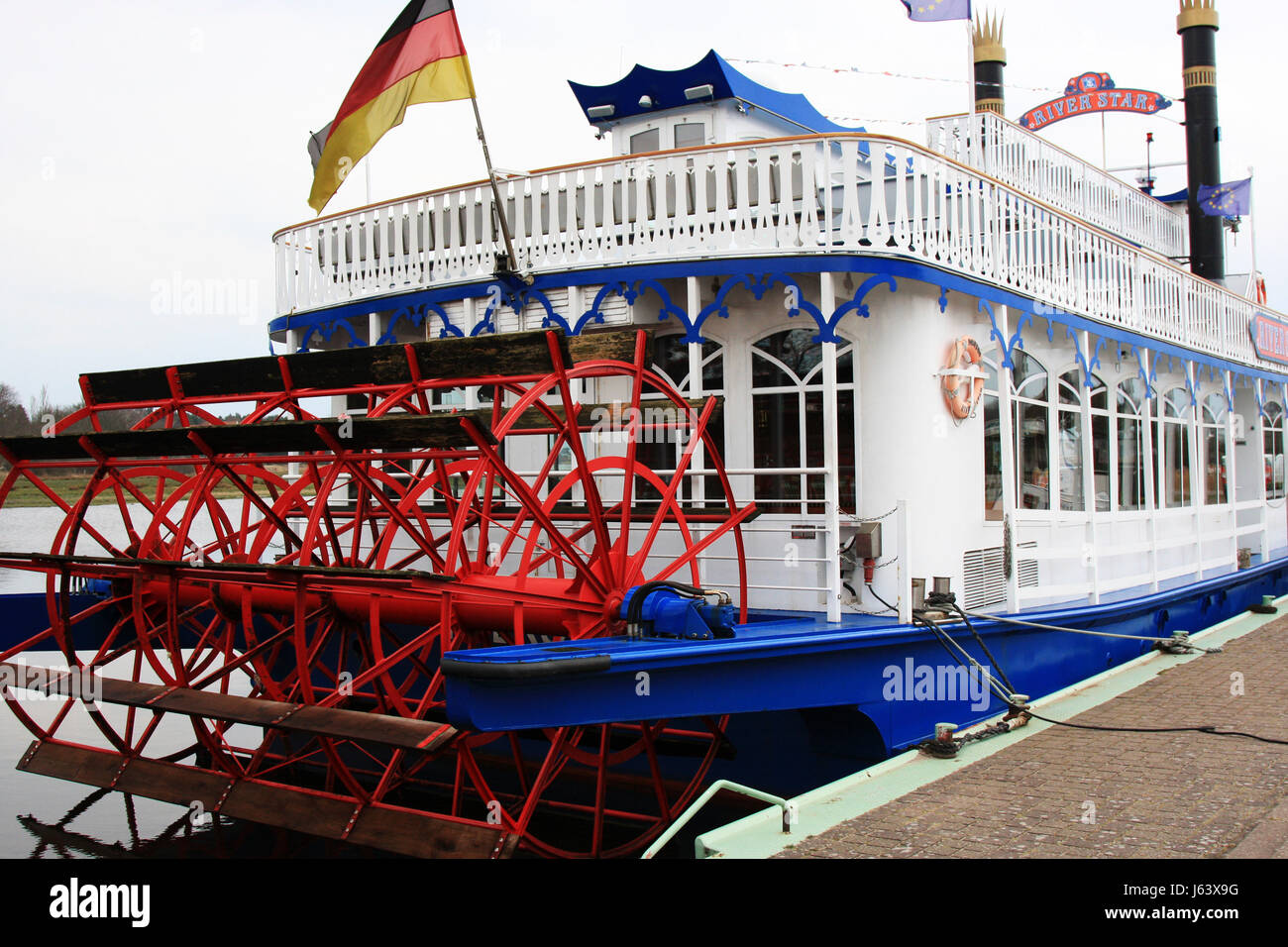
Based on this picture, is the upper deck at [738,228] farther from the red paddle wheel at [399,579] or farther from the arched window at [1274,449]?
the arched window at [1274,449]

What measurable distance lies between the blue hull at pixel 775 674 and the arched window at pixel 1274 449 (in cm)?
967

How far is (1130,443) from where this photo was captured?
12.0 meters

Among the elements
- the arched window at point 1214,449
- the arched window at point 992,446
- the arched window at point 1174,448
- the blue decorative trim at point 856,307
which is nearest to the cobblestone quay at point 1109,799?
the arched window at point 992,446

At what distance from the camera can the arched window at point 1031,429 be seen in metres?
9.38

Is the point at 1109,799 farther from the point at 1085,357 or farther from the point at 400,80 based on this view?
the point at 400,80

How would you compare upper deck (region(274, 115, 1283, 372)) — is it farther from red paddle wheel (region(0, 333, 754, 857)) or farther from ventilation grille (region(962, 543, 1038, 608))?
ventilation grille (region(962, 543, 1038, 608))

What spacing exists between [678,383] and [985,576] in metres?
2.56

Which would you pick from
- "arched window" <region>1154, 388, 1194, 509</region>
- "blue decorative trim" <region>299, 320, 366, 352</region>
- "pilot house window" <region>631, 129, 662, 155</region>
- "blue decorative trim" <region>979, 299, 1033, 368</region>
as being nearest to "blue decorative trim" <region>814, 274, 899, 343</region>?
"blue decorative trim" <region>979, 299, 1033, 368</region>

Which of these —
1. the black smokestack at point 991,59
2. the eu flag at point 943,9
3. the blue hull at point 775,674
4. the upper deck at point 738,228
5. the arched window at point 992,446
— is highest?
the black smokestack at point 991,59

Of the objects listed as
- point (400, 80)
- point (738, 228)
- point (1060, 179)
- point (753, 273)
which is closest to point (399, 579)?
point (753, 273)

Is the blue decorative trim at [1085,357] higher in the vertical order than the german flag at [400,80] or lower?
lower
